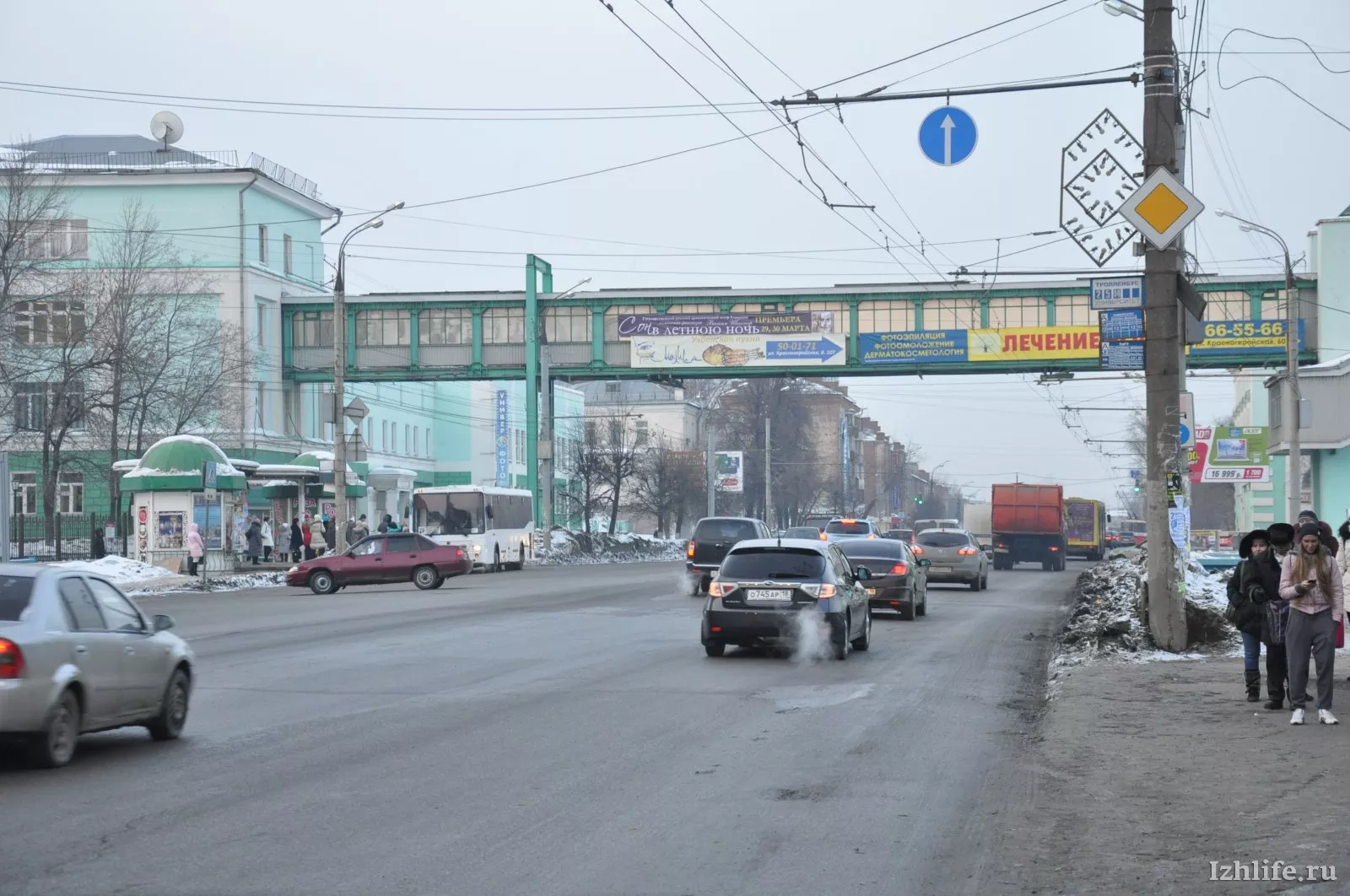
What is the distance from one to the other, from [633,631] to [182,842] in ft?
51.8

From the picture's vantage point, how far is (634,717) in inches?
512

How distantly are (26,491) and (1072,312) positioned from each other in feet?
145

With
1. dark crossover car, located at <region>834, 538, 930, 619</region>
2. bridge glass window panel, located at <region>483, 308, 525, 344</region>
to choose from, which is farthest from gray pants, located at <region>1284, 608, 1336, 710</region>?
bridge glass window panel, located at <region>483, 308, 525, 344</region>

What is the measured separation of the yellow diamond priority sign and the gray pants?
5112 millimetres

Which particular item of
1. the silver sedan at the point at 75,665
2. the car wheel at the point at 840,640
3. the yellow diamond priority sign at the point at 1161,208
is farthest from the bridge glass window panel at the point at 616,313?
the silver sedan at the point at 75,665

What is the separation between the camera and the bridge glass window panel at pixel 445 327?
222 feet

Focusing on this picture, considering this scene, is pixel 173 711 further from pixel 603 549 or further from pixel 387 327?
pixel 603 549

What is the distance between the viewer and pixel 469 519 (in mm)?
53250

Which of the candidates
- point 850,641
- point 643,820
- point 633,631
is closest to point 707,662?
point 850,641

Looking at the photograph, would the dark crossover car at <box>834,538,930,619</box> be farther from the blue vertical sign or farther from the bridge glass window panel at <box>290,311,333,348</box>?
the blue vertical sign

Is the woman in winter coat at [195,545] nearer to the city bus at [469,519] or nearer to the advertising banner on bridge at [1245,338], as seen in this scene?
the city bus at [469,519]

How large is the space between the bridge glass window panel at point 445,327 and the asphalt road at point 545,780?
1913 inches

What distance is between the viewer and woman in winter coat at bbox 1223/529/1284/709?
1314cm

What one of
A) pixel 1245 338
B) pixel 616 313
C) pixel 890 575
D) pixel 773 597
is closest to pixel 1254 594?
pixel 773 597
